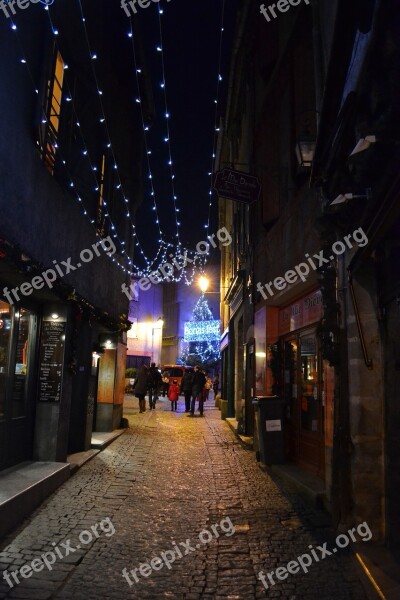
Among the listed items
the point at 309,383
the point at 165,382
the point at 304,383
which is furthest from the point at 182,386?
the point at 309,383

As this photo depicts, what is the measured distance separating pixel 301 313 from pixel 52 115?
5514 millimetres

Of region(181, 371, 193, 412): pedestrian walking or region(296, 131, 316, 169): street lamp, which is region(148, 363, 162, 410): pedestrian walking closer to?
region(181, 371, 193, 412): pedestrian walking

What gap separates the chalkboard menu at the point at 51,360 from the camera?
8.09 metres

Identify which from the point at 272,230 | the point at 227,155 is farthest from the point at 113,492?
the point at 227,155

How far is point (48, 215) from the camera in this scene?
7875mm

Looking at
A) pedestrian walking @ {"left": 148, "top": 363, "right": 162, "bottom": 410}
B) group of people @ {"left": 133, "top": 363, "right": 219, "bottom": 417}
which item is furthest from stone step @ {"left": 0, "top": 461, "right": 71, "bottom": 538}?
pedestrian walking @ {"left": 148, "top": 363, "right": 162, "bottom": 410}

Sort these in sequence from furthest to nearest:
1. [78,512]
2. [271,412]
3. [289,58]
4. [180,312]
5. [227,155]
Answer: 1. [180,312]
2. [227,155]
3. [289,58]
4. [271,412]
5. [78,512]

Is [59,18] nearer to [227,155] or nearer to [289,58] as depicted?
[289,58]

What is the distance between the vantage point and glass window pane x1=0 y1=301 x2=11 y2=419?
6973 millimetres

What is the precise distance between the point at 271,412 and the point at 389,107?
608 centimetres
